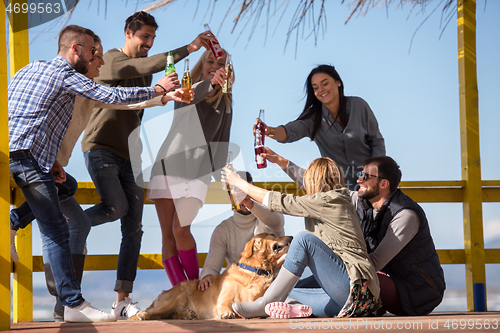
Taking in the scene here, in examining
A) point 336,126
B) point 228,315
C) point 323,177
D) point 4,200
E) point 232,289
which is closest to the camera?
point 4,200

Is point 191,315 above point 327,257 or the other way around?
the other way around

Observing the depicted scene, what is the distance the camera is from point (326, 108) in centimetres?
346

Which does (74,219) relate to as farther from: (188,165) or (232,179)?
(232,179)

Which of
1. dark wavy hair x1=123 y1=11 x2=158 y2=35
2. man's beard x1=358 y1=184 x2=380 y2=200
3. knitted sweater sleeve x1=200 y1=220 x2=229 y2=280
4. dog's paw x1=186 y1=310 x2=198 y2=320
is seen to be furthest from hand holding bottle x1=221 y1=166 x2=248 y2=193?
dark wavy hair x1=123 y1=11 x2=158 y2=35

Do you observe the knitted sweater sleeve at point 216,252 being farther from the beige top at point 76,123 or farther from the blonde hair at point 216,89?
the beige top at point 76,123

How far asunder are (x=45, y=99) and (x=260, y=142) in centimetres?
145

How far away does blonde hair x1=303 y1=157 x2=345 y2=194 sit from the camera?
8.55ft

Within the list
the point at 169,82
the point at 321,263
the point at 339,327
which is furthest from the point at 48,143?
the point at 339,327

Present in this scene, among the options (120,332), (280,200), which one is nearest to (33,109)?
(120,332)

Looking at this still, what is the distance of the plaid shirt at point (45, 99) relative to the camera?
2.29m

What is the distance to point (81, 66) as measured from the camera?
2514mm

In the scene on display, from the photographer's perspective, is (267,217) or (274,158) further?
(274,158)

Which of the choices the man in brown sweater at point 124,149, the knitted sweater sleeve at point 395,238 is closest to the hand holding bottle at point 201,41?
the man in brown sweater at point 124,149

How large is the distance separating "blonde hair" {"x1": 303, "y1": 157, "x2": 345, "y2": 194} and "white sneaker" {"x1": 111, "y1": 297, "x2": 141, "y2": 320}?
140cm
